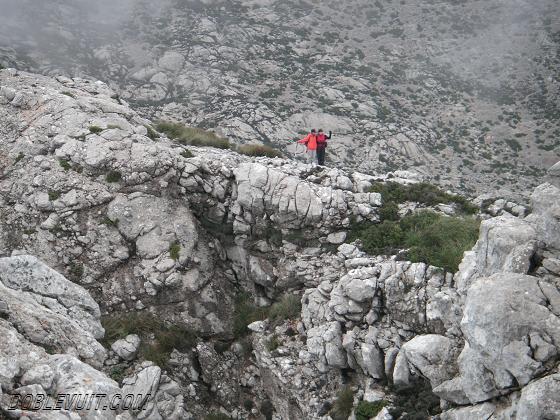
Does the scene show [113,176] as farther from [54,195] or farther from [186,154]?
[186,154]

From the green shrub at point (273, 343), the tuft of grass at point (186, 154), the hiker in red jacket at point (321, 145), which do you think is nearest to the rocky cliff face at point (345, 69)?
the hiker in red jacket at point (321, 145)

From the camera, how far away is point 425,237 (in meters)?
16.0

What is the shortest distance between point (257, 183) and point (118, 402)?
10922 millimetres

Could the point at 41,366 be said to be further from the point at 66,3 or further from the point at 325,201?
the point at 66,3

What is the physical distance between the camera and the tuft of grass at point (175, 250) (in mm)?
17469

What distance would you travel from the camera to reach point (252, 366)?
54.1 ft

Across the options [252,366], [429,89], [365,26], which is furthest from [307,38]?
[252,366]

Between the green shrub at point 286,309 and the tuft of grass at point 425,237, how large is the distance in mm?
3342

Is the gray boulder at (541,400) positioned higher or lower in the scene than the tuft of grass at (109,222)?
higher

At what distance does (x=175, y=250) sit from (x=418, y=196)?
10.6 m

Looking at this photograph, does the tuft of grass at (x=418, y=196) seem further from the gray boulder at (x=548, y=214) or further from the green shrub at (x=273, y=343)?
the gray boulder at (x=548, y=214)

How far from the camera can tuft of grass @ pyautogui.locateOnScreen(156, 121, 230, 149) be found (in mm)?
24062

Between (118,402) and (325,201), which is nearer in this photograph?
(118,402)

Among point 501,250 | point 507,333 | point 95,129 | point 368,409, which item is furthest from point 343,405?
point 95,129
